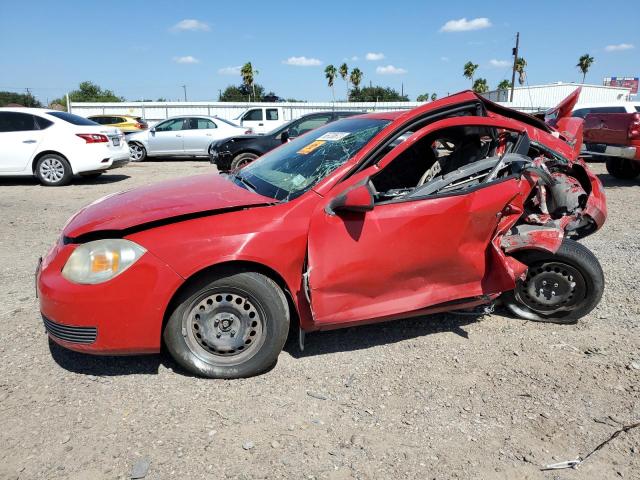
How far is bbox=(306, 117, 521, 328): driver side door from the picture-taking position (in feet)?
9.39

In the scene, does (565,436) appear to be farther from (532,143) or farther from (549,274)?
(532,143)

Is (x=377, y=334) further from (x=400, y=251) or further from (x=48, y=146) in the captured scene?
(x=48, y=146)

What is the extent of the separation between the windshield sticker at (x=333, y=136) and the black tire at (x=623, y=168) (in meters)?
9.49

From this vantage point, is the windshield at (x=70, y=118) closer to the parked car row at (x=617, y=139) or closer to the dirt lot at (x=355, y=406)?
the dirt lot at (x=355, y=406)

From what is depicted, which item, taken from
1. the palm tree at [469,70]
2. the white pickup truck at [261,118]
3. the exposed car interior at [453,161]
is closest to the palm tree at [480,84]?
the palm tree at [469,70]

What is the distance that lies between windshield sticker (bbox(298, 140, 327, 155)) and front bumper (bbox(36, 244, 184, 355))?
1.48 m

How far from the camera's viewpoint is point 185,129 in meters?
15.5

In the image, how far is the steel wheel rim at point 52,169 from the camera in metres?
9.90

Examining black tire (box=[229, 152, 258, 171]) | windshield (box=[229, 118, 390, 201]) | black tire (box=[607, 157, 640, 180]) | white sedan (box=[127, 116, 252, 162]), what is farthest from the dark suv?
windshield (box=[229, 118, 390, 201])

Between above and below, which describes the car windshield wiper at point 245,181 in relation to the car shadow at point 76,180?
above

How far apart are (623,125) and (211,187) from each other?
30.0 feet

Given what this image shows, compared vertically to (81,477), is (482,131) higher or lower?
higher

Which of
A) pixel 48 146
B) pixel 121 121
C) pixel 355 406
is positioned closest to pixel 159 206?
pixel 355 406

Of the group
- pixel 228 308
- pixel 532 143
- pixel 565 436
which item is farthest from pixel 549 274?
pixel 228 308
